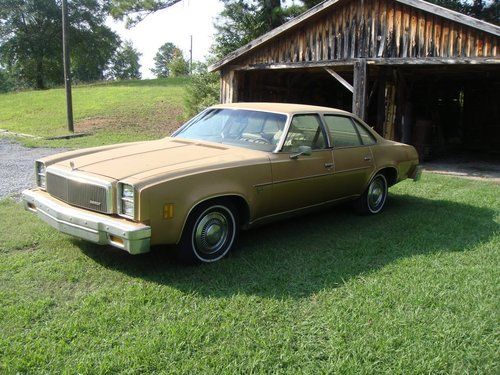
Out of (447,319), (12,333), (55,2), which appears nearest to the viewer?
(12,333)

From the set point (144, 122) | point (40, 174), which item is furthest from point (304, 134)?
point (144, 122)

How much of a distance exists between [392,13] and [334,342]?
9.13m

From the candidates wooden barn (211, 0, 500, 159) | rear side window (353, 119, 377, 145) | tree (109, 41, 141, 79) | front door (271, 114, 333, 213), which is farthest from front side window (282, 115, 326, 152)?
tree (109, 41, 141, 79)

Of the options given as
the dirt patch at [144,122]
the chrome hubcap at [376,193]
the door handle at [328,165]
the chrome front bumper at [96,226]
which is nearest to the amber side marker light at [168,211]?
the chrome front bumper at [96,226]

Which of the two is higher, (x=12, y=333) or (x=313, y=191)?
(x=313, y=191)

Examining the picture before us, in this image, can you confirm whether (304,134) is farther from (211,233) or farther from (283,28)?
(283,28)

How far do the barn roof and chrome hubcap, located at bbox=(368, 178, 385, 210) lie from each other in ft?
14.8

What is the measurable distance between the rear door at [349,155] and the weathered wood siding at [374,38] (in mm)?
4593

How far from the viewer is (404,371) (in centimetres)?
293

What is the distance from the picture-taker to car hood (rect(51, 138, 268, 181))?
4.21 meters

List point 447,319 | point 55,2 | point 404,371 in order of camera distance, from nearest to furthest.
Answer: point 404,371 → point 447,319 → point 55,2

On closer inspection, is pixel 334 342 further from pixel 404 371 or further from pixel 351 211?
pixel 351 211

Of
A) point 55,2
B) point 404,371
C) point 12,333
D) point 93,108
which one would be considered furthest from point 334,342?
point 55,2

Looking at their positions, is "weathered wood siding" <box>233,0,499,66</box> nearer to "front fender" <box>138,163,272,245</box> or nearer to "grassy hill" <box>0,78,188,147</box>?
"grassy hill" <box>0,78,188,147</box>
